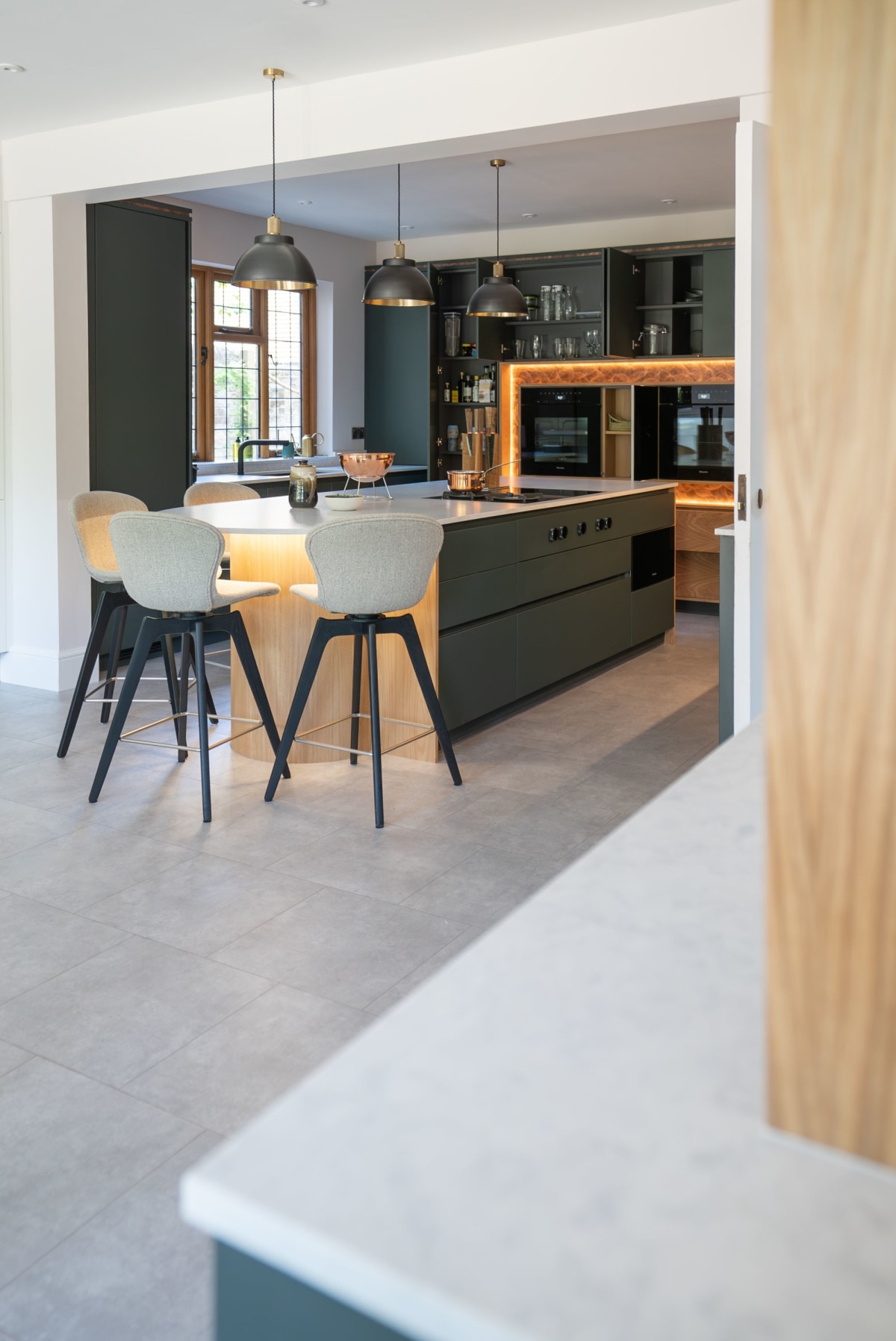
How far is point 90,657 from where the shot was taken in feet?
14.1

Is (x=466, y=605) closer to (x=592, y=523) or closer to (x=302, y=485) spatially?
(x=302, y=485)

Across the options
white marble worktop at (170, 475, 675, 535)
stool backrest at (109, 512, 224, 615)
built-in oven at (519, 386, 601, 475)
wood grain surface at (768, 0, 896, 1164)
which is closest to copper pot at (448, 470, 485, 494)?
white marble worktop at (170, 475, 675, 535)

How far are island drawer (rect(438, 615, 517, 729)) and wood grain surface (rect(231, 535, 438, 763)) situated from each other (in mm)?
110

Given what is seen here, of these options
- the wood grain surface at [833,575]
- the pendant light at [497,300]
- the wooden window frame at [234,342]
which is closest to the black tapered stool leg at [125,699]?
the pendant light at [497,300]

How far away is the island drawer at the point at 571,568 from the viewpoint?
16.4 feet

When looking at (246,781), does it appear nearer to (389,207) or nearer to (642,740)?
(642,740)

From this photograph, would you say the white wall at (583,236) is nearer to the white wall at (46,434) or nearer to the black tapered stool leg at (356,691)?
the white wall at (46,434)

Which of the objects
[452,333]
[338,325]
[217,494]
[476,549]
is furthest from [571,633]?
[338,325]

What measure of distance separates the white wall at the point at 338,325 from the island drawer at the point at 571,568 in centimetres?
352

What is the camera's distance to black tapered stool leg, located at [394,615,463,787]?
3785 mm

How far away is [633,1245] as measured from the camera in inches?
18.4

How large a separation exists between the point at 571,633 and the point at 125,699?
2.39 meters

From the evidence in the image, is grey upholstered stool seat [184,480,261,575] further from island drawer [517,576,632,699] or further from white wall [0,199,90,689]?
island drawer [517,576,632,699]

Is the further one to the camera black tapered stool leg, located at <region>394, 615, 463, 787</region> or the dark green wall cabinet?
the dark green wall cabinet
